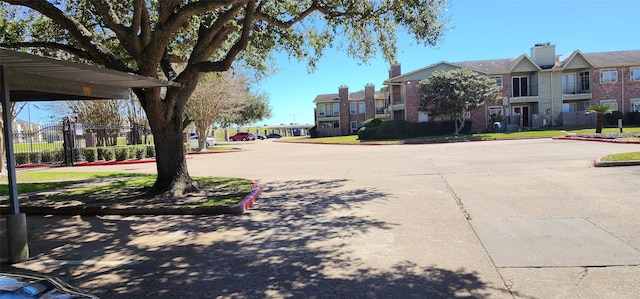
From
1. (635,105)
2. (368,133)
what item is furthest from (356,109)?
(635,105)

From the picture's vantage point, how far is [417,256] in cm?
535

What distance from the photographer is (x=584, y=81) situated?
138 feet

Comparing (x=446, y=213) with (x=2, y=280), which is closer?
(x=2, y=280)

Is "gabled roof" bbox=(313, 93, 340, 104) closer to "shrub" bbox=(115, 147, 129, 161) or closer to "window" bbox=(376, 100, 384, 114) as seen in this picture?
"window" bbox=(376, 100, 384, 114)

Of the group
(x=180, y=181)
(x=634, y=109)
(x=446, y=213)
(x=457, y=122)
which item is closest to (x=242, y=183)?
(x=180, y=181)

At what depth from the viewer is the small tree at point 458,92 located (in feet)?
119

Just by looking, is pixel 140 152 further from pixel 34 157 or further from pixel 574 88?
pixel 574 88

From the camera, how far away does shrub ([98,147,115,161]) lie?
25.9 metres

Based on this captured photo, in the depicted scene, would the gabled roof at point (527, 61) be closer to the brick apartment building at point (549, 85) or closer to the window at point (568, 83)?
the brick apartment building at point (549, 85)

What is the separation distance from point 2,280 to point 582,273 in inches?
198

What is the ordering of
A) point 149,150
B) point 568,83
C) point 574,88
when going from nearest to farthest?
point 149,150
point 574,88
point 568,83

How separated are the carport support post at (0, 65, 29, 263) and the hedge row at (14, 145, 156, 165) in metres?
20.6

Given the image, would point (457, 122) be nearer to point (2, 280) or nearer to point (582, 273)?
point (582, 273)

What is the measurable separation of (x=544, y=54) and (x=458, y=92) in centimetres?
1438
